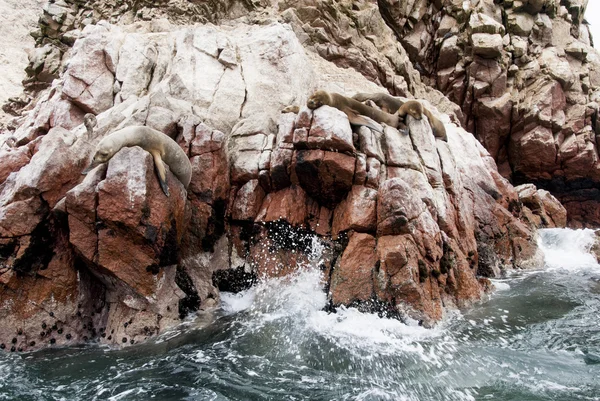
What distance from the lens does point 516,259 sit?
11391mm

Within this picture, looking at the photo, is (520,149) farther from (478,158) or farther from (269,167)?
(269,167)

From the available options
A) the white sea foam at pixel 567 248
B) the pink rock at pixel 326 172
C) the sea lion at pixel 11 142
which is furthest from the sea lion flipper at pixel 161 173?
the white sea foam at pixel 567 248

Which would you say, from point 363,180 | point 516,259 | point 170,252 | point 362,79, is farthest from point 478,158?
point 170,252

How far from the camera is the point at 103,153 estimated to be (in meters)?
7.14

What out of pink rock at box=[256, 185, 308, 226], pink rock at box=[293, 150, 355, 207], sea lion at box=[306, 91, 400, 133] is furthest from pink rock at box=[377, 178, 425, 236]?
sea lion at box=[306, 91, 400, 133]

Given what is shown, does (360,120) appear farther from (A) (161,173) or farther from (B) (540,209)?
(B) (540,209)

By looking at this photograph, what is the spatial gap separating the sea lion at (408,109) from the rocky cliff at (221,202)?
298mm

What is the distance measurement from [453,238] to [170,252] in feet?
19.7

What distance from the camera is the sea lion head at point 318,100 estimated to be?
8984 millimetres

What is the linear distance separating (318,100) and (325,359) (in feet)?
18.0

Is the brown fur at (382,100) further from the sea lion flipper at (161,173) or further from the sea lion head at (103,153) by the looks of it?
the sea lion head at (103,153)

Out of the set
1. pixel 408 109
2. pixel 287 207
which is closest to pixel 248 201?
pixel 287 207

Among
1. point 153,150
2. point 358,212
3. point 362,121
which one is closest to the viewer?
point 153,150

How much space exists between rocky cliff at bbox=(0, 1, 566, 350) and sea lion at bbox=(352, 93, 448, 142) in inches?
11.7
